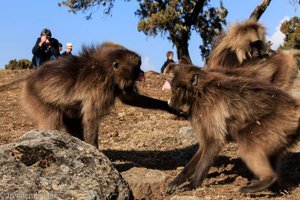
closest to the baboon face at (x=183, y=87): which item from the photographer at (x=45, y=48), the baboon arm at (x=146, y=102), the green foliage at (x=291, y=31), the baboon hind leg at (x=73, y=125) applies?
the baboon arm at (x=146, y=102)

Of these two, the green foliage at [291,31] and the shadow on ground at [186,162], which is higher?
the green foliage at [291,31]

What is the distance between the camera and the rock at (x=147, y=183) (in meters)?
5.77

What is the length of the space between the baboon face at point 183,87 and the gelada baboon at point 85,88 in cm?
79

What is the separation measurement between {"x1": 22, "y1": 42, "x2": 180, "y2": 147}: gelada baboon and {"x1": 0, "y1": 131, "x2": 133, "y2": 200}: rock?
3.52ft

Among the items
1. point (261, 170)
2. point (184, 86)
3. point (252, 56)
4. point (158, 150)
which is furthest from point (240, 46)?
point (261, 170)

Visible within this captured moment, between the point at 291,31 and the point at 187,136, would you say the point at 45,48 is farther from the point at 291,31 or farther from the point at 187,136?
the point at 291,31

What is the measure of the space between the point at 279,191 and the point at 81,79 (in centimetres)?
246

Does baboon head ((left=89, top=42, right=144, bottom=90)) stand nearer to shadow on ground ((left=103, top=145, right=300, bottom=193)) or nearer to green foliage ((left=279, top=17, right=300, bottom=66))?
shadow on ground ((left=103, top=145, right=300, bottom=193))

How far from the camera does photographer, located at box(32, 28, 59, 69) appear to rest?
1102 centimetres

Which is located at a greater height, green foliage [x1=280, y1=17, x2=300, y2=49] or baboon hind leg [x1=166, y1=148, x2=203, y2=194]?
green foliage [x1=280, y1=17, x2=300, y2=49]

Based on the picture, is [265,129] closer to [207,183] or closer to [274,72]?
[207,183]

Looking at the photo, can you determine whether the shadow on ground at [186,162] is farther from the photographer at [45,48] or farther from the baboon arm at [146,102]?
the photographer at [45,48]

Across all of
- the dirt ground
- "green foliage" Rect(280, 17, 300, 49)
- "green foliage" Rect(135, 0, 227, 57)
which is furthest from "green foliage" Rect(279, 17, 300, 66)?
the dirt ground

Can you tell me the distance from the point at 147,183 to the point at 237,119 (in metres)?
1.09
